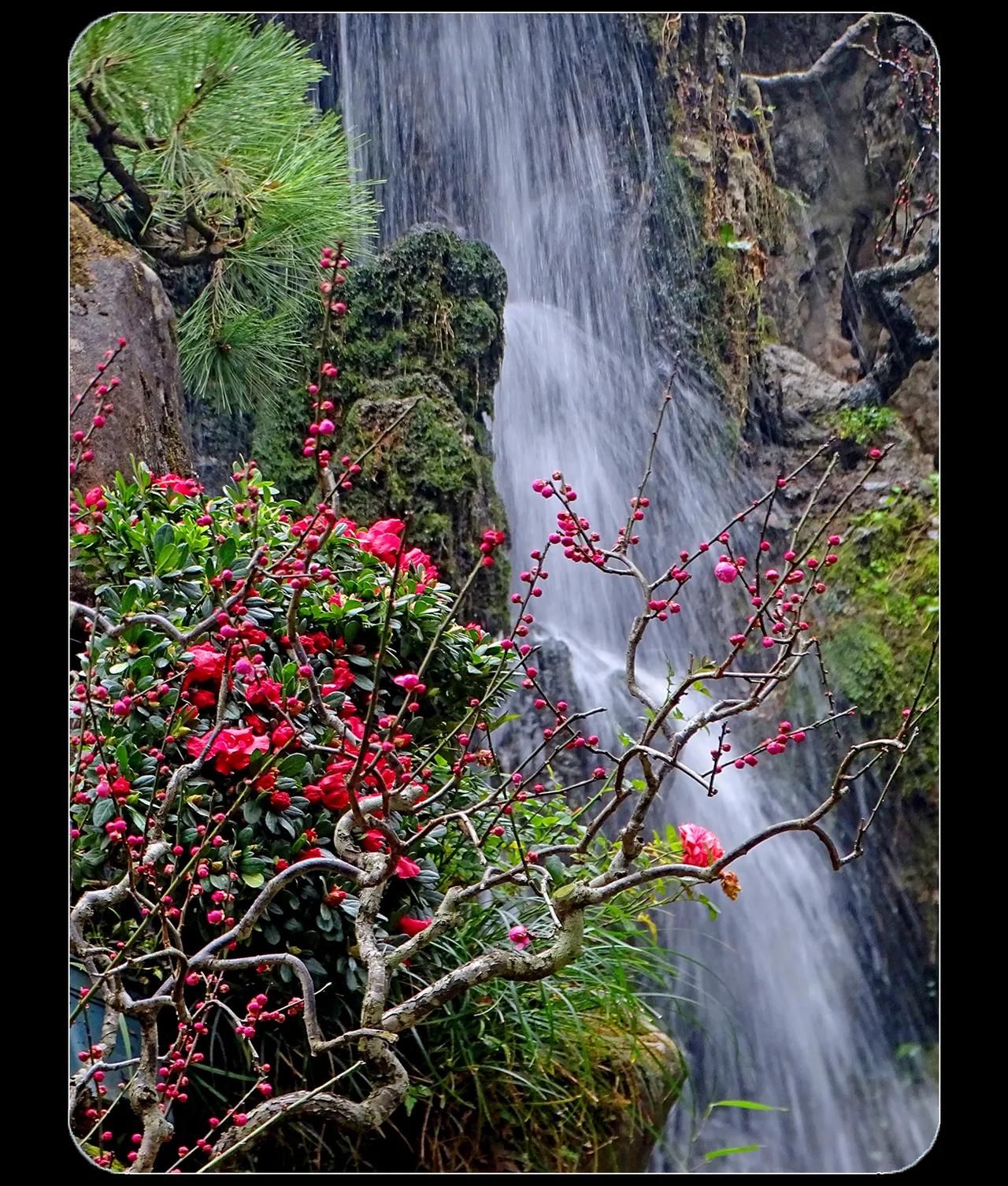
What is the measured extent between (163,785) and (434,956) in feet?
1.44

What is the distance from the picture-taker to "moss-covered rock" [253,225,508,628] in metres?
1.81

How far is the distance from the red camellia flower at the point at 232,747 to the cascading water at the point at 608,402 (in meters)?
0.54

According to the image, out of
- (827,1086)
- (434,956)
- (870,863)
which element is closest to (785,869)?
(870,863)

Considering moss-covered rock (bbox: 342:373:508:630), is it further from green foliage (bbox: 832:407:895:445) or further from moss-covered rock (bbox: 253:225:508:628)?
green foliage (bbox: 832:407:895:445)

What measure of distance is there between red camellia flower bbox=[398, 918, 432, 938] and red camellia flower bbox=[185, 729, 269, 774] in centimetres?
31

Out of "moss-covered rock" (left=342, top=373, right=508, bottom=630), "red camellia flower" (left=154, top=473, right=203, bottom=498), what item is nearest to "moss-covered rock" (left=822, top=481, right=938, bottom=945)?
"moss-covered rock" (left=342, top=373, right=508, bottom=630)

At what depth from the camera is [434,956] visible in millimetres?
1650

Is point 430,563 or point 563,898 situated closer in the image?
point 563,898

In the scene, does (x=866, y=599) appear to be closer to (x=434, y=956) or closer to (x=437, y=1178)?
(x=434, y=956)

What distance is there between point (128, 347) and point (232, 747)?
0.63 meters

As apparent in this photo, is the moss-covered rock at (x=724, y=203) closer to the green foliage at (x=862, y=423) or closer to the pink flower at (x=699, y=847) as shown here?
the green foliage at (x=862, y=423)

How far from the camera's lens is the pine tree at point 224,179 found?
1713mm

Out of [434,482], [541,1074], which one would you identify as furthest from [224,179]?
[541,1074]

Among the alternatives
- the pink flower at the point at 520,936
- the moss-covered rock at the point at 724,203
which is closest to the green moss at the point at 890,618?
the moss-covered rock at the point at 724,203
